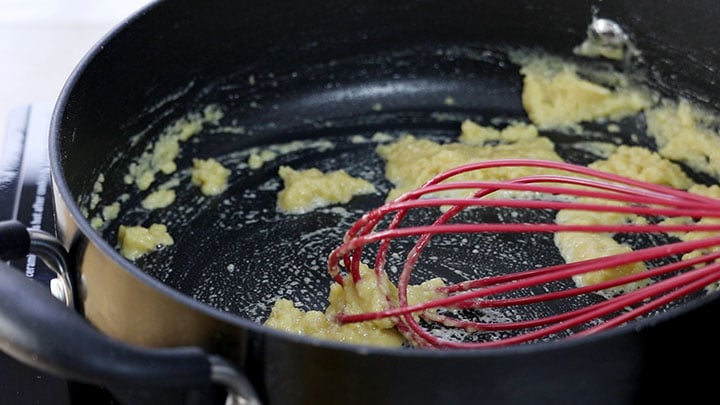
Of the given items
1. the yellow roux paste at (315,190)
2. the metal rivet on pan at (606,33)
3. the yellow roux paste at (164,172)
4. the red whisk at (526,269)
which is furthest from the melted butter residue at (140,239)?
the metal rivet on pan at (606,33)

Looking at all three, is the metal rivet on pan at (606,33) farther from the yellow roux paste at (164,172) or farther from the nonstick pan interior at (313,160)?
the yellow roux paste at (164,172)

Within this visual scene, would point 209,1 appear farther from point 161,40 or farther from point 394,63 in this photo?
point 394,63

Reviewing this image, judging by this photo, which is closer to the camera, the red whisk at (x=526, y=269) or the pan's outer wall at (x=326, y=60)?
the pan's outer wall at (x=326, y=60)

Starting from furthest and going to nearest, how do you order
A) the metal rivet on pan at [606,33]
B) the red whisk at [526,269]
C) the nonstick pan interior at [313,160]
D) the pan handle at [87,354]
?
the metal rivet on pan at [606,33]
the nonstick pan interior at [313,160]
the red whisk at [526,269]
the pan handle at [87,354]

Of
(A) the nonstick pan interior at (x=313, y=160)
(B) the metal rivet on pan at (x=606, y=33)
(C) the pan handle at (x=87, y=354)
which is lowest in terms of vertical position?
(A) the nonstick pan interior at (x=313, y=160)

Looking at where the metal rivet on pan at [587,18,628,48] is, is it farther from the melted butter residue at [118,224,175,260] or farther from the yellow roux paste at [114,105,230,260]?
the melted butter residue at [118,224,175,260]

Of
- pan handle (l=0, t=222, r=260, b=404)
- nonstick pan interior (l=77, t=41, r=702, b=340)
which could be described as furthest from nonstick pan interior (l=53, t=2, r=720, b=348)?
pan handle (l=0, t=222, r=260, b=404)

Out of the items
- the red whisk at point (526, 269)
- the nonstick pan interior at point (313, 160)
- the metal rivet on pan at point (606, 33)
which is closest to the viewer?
the red whisk at point (526, 269)

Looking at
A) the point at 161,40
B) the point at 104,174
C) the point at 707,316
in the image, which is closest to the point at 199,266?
the point at 104,174
